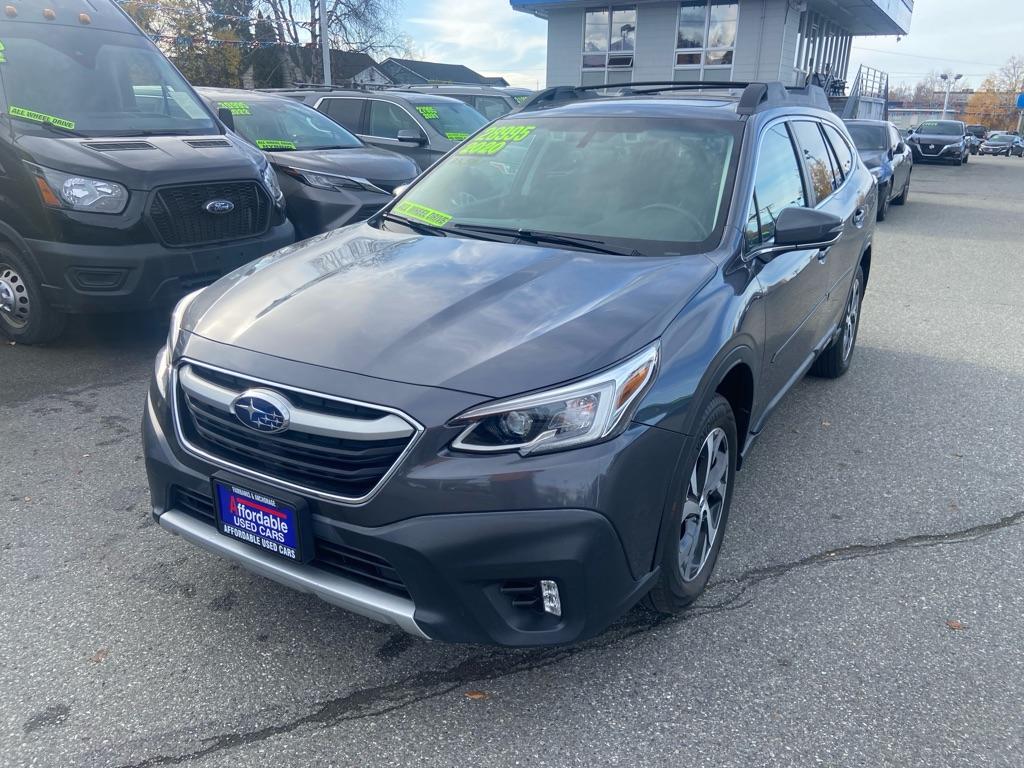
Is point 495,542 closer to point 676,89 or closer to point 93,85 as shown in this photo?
point 676,89

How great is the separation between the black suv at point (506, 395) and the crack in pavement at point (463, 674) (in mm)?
189

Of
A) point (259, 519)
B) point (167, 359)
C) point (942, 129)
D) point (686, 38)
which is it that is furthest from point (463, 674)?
point (942, 129)

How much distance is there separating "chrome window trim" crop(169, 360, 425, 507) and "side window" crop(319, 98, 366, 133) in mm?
9021

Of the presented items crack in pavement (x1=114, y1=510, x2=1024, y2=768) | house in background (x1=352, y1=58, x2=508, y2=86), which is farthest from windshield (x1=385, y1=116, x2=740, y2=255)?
house in background (x1=352, y1=58, x2=508, y2=86)

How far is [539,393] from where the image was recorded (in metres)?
2.24

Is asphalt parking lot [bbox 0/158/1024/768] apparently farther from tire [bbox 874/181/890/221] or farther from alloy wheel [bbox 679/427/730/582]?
tire [bbox 874/181/890/221]

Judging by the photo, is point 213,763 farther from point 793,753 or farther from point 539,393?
point 793,753

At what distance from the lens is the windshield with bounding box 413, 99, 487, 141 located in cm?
1091

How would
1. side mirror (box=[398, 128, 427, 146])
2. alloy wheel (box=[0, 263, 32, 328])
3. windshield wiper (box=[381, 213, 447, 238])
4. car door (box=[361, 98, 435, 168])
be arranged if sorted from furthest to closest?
car door (box=[361, 98, 435, 168]), side mirror (box=[398, 128, 427, 146]), alloy wheel (box=[0, 263, 32, 328]), windshield wiper (box=[381, 213, 447, 238])

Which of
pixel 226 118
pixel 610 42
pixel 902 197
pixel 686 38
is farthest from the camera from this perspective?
pixel 610 42

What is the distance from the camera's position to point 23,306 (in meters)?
5.50

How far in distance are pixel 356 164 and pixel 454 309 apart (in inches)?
218

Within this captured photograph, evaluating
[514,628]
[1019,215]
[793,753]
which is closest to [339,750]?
[514,628]

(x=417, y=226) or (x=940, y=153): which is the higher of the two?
(x=417, y=226)
